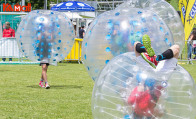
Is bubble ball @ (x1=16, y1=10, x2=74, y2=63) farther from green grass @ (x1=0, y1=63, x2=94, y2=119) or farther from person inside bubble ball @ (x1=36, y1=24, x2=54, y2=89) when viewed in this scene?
green grass @ (x1=0, y1=63, x2=94, y2=119)

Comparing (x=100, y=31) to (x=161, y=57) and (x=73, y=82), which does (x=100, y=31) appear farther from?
→ (x=73, y=82)

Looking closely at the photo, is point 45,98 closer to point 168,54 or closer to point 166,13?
point 166,13

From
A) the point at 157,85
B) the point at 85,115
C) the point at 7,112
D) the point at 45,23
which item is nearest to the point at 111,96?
the point at 157,85

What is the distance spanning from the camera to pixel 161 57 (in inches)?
194

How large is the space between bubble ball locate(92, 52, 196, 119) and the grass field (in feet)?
8.84

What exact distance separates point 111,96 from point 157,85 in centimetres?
49

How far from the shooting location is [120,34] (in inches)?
253

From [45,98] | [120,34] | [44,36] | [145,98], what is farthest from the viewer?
[44,36]

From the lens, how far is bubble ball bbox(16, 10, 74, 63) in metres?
10.3

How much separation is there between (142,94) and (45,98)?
17.1 feet

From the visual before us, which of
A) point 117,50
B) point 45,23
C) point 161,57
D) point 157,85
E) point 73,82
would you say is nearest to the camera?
point 157,85

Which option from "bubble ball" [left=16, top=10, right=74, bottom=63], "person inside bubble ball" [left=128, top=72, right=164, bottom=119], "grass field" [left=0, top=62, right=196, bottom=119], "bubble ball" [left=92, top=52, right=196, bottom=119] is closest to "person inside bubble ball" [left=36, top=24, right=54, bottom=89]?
"bubble ball" [left=16, top=10, right=74, bottom=63]

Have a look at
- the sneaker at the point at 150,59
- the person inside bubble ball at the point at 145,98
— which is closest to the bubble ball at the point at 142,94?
the person inside bubble ball at the point at 145,98

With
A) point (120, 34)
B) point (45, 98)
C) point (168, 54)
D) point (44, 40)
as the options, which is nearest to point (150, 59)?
point (168, 54)
